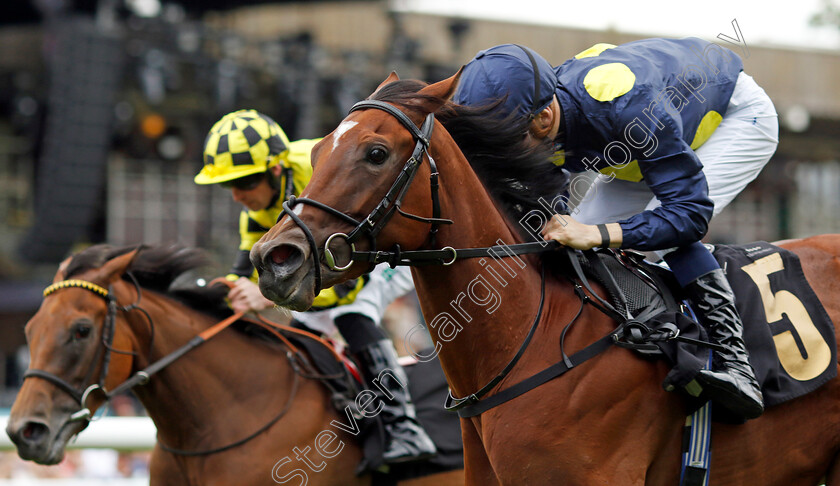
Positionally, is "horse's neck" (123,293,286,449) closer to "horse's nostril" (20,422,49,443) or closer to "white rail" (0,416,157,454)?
"horse's nostril" (20,422,49,443)

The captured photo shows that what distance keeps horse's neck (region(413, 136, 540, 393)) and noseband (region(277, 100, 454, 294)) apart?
0.26 feet

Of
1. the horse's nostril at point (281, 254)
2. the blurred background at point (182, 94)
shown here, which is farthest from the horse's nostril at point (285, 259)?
the blurred background at point (182, 94)

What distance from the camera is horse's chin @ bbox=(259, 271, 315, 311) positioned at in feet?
6.98

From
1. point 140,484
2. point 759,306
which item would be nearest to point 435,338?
point 759,306

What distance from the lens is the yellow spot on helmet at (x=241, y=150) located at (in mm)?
3922

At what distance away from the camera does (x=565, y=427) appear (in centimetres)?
240

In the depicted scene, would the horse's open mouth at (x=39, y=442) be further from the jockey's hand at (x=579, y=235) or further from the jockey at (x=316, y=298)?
the jockey's hand at (x=579, y=235)

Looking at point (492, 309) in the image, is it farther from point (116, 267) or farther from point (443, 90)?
point (116, 267)

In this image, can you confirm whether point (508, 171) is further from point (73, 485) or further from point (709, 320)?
point (73, 485)

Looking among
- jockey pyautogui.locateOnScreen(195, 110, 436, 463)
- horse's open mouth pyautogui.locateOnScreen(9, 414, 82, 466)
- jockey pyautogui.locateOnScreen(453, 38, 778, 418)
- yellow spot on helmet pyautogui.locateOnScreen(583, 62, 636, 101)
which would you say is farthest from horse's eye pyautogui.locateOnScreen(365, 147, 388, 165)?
horse's open mouth pyautogui.locateOnScreen(9, 414, 82, 466)

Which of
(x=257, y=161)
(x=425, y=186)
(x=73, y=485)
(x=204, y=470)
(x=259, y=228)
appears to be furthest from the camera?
(x=73, y=485)

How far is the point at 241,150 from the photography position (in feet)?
12.9

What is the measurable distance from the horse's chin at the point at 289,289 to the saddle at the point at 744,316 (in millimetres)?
899

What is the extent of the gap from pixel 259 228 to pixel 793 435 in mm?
Result: 2638
